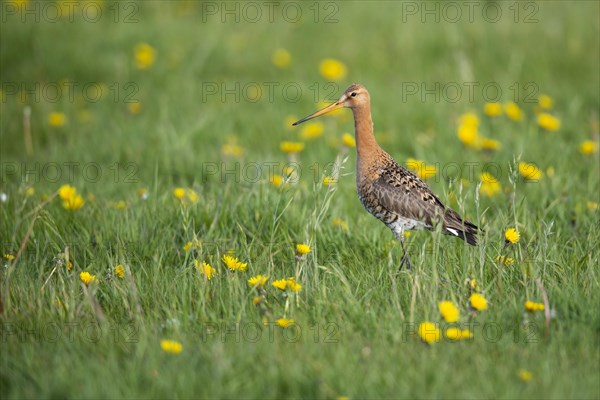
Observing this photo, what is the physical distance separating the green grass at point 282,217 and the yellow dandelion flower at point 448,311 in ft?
0.39

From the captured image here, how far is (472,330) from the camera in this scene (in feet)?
12.6

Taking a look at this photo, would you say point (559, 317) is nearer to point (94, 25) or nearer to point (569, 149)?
point (569, 149)

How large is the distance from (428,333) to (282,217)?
2.03 meters

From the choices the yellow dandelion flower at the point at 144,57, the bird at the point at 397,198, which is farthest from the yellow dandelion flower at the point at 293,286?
the yellow dandelion flower at the point at 144,57

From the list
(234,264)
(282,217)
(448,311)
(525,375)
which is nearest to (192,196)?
(282,217)

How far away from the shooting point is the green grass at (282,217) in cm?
356

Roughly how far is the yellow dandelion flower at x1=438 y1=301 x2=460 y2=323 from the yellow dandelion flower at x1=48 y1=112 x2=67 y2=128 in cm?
524

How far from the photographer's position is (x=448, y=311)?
3.77m

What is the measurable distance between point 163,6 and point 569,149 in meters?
5.68

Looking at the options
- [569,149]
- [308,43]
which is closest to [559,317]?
[569,149]

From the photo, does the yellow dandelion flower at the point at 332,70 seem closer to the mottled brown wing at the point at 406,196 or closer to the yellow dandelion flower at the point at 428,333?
the mottled brown wing at the point at 406,196

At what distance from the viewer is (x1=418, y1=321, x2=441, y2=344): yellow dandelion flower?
12.1 ft

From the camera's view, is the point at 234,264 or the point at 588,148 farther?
the point at 588,148

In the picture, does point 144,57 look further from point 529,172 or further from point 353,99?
point 529,172
